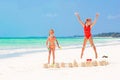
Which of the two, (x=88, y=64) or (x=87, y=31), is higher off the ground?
(x=87, y=31)

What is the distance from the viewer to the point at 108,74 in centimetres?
937

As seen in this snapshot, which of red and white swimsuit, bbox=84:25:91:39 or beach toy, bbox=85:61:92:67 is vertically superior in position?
red and white swimsuit, bbox=84:25:91:39

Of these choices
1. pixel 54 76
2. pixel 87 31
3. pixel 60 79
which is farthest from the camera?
pixel 87 31

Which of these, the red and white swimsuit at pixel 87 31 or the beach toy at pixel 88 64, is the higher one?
the red and white swimsuit at pixel 87 31

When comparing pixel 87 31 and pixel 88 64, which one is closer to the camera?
pixel 88 64

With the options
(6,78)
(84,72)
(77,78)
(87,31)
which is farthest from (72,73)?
(87,31)

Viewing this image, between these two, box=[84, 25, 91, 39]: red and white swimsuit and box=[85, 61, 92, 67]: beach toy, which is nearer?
box=[85, 61, 92, 67]: beach toy

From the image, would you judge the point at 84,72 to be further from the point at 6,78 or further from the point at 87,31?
the point at 87,31

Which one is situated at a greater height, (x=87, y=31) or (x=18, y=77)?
(x=87, y=31)

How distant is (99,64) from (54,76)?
2402mm

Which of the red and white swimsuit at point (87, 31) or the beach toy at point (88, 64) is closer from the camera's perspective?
the beach toy at point (88, 64)

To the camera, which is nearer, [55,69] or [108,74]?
[108,74]

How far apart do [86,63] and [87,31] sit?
1.62 meters

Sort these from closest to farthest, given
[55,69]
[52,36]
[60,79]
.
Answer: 1. [60,79]
2. [55,69]
3. [52,36]
